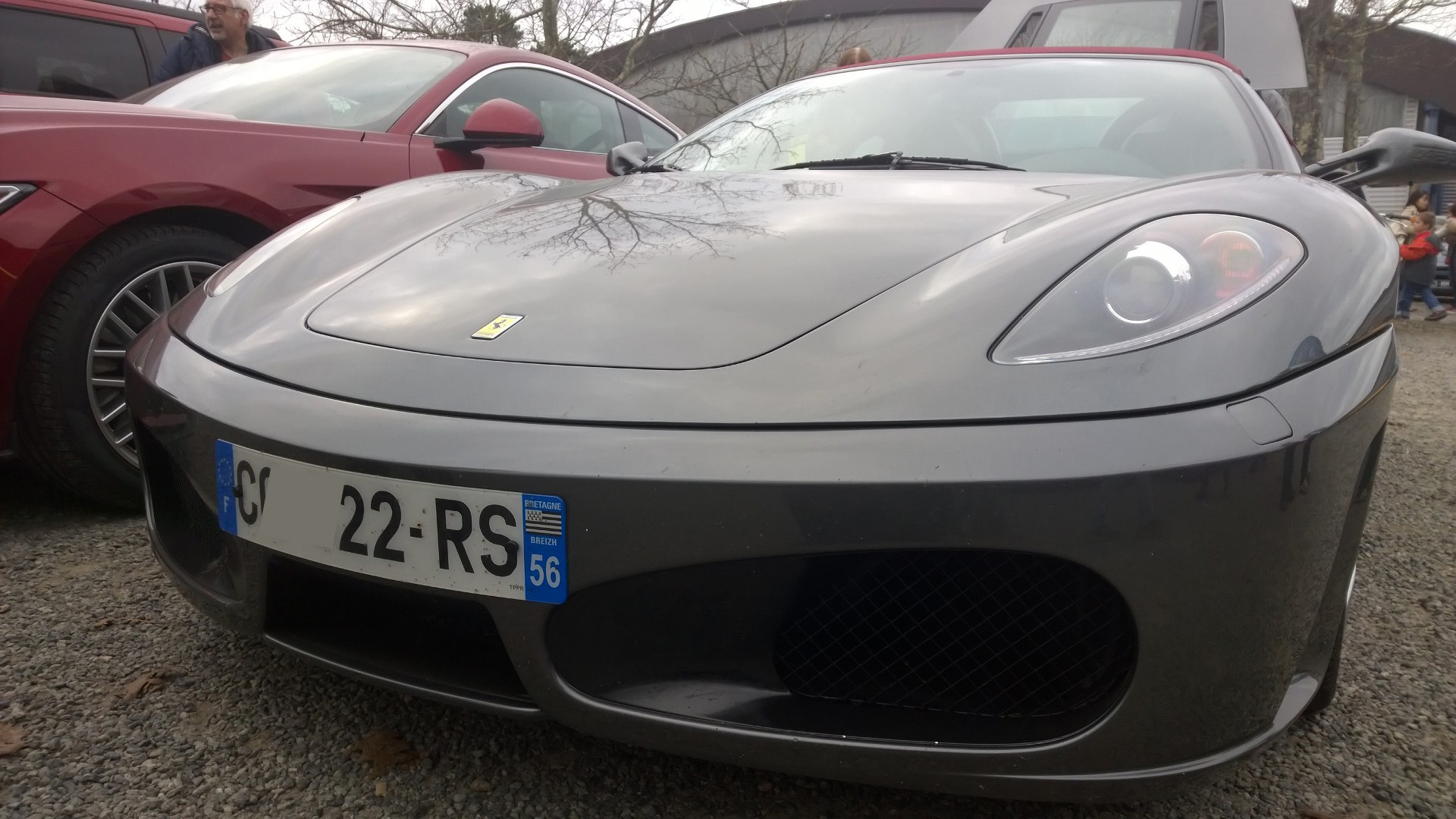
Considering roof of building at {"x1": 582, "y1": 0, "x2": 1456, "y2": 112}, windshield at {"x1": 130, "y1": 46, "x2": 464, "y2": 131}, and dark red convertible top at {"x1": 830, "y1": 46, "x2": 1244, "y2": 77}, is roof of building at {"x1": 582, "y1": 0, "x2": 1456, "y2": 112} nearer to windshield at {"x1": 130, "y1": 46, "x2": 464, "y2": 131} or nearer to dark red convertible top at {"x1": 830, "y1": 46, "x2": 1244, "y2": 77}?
windshield at {"x1": 130, "y1": 46, "x2": 464, "y2": 131}

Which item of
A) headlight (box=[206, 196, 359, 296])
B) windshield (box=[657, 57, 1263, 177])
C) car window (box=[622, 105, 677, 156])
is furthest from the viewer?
car window (box=[622, 105, 677, 156])

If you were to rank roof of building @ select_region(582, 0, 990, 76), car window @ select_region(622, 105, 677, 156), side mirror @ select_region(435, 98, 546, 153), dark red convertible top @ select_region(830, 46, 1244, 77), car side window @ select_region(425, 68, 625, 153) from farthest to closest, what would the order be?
roof of building @ select_region(582, 0, 990, 76)
car window @ select_region(622, 105, 677, 156)
car side window @ select_region(425, 68, 625, 153)
side mirror @ select_region(435, 98, 546, 153)
dark red convertible top @ select_region(830, 46, 1244, 77)

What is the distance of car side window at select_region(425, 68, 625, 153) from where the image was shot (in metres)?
3.40

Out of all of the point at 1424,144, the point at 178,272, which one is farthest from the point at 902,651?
the point at 178,272

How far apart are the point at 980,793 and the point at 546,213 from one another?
120cm

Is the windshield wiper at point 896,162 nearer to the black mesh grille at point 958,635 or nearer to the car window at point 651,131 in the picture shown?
the black mesh grille at point 958,635

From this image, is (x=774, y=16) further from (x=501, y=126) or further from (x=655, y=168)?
(x=655, y=168)

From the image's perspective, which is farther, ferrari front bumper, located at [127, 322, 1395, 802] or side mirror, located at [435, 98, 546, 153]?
side mirror, located at [435, 98, 546, 153]

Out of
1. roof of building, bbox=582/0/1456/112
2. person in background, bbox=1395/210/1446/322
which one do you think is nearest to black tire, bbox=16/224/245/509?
person in background, bbox=1395/210/1446/322

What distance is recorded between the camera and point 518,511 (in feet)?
3.56

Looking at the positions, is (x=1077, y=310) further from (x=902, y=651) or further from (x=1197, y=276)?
(x=902, y=651)

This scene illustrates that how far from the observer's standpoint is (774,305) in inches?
50.6

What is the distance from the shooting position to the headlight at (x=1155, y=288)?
1.11 metres

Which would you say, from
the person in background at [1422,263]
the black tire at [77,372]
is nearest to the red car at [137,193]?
the black tire at [77,372]
